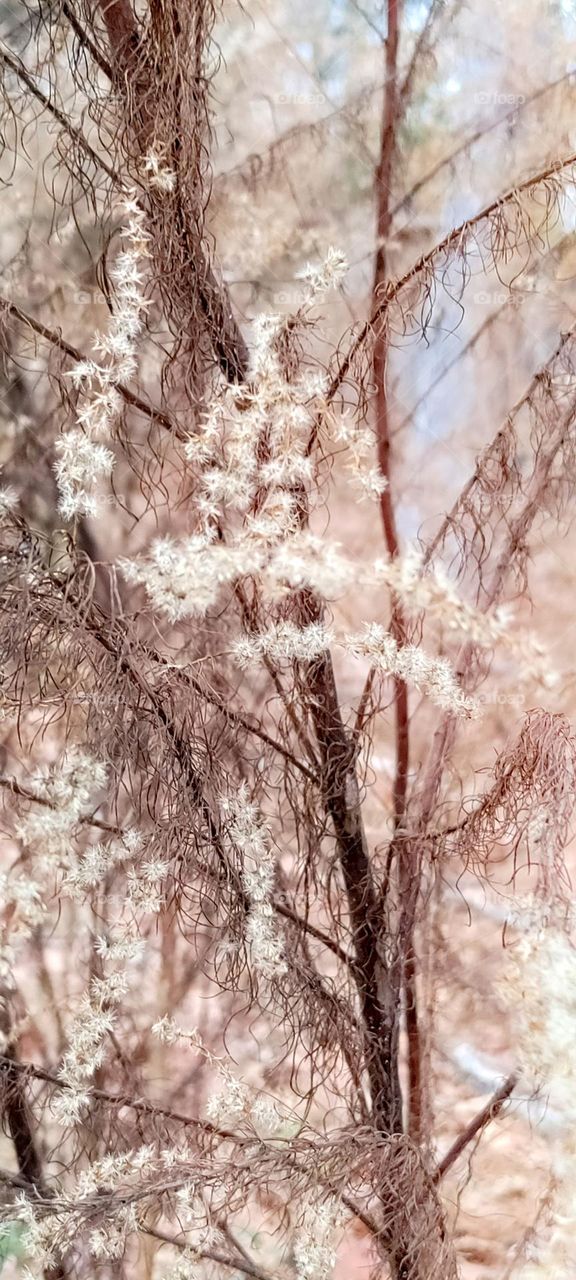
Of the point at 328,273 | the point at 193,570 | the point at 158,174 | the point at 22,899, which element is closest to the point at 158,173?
the point at 158,174

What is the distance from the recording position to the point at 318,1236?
683mm

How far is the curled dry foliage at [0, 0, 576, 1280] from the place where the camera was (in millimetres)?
565

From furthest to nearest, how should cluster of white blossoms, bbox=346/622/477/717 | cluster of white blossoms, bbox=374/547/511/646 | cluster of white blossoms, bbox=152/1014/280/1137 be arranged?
1. cluster of white blossoms, bbox=152/1014/280/1137
2. cluster of white blossoms, bbox=346/622/477/717
3. cluster of white blossoms, bbox=374/547/511/646

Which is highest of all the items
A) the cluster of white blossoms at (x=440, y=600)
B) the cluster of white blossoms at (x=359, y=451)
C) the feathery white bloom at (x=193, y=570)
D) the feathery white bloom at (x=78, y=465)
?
the cluster of white blossoms at (x=359, y=451)

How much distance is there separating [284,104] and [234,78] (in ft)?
0.15

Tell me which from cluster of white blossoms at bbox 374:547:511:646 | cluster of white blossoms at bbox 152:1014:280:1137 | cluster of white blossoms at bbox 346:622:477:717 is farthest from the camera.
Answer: cluster of white blossoms at bbox 152:1014:280:1137

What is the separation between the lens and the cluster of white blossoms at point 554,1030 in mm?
599

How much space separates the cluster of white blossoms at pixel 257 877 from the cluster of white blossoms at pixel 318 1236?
17 cm

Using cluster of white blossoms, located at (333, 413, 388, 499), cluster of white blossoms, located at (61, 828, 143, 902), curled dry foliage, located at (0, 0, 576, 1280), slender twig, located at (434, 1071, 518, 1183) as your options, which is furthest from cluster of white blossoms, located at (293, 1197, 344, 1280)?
cluster of white blossoms, located at (333, 413, 388, 499)

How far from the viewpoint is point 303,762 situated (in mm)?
734

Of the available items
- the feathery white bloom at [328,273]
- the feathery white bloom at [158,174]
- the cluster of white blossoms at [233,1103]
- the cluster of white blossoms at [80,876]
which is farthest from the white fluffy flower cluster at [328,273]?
the cluster of white blossoms at [233,1103]

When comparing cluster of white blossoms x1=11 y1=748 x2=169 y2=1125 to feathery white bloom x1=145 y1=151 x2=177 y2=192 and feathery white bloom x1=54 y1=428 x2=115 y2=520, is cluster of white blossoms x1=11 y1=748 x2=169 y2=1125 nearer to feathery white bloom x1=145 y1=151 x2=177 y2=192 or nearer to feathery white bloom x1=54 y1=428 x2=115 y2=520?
feathery white bloom x1=54 y1=428 x2=115 y2=520

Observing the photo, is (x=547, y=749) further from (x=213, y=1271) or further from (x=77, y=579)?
(x=213, y=1271)

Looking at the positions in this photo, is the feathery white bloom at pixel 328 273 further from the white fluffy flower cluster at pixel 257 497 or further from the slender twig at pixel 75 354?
the slender twig at pixel 75 354
